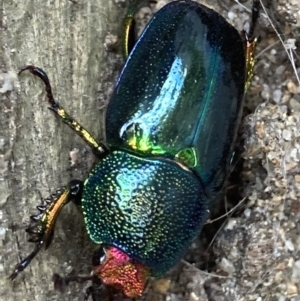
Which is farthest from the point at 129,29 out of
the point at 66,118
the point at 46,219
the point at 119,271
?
the point at 119,271

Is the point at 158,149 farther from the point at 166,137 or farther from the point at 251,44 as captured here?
the point at 251,44

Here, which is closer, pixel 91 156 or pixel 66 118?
pixel 66 118

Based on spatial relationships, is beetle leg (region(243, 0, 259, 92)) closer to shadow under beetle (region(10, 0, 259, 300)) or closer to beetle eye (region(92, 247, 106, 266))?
shadow under beetle (region(10, 0, 259, 300))

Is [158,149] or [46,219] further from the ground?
[158,149]

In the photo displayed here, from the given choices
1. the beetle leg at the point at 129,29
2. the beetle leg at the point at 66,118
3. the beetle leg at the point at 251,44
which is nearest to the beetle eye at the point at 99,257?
the beetle leg at the point at 66,118

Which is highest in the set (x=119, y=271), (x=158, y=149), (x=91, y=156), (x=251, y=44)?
(x=251, y=44)

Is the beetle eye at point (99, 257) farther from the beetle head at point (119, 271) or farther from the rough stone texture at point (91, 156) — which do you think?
the rough stone texture at point (91, 156)
